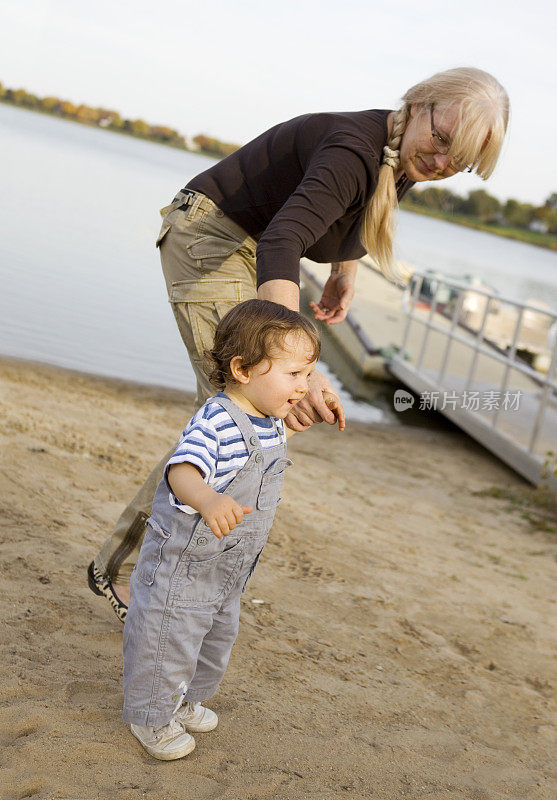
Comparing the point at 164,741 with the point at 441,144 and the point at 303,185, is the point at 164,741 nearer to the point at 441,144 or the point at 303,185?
the point at 303,185

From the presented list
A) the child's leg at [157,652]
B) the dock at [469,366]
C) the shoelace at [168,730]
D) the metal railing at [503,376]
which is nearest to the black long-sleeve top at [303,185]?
the child's leg at [157,652]

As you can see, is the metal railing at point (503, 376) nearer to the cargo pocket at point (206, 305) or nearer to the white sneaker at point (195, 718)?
the cargo pocket at point (206, 305)

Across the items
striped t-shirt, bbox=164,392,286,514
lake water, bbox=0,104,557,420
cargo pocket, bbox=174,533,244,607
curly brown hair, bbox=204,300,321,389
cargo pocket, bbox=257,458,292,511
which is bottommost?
lake water, bbox=0,104,557,420

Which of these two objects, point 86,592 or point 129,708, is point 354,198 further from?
point 86,592

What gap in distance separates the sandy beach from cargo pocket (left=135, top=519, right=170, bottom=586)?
21.0 inches

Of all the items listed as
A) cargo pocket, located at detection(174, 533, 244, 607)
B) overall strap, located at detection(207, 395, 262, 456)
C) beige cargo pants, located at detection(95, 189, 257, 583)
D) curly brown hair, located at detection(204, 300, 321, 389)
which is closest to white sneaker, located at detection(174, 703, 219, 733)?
cargo pocket, located at detection(174, 533, 244, 607)

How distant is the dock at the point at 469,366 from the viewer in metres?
7.67

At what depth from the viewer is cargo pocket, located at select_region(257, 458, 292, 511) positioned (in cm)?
230

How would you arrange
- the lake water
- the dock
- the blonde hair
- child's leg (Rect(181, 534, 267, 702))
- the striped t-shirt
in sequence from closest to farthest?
the striped t-shirt
child's leg (Rect(181, 534, 267, 702))
the blonde hair
the dock
the lake water

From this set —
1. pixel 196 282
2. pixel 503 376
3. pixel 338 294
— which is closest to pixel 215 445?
pixel 196 282

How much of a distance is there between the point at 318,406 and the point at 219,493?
43 centimetres

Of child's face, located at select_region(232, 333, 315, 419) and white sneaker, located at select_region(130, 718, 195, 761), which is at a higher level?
child's face, located at select_region(232, 333, 315, 419)

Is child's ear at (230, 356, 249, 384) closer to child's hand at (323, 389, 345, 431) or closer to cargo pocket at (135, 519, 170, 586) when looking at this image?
child's hand at (323, 389, 345, 431)

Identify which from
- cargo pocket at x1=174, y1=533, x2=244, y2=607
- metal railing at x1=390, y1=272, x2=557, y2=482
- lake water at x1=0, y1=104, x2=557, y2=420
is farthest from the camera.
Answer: lake water at x1=0, y1=104, x2=557, y2=420
